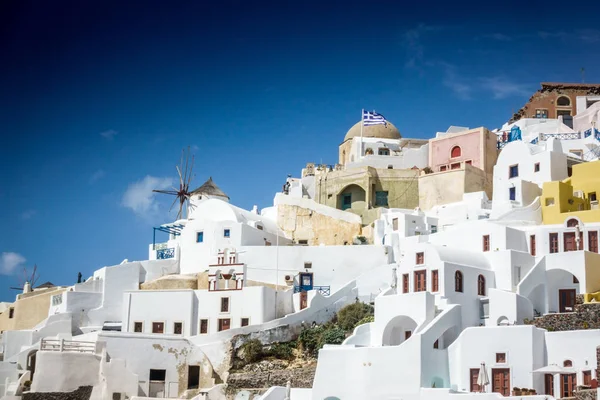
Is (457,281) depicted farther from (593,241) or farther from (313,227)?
(313,227)

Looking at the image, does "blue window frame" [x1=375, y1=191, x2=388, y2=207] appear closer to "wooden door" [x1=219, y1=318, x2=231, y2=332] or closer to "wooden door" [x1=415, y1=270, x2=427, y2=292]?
"wooden door" [x1=219, y1=318, x2=231, y2=332]

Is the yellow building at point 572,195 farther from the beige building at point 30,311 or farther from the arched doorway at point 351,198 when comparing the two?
the beige building at point 30,311

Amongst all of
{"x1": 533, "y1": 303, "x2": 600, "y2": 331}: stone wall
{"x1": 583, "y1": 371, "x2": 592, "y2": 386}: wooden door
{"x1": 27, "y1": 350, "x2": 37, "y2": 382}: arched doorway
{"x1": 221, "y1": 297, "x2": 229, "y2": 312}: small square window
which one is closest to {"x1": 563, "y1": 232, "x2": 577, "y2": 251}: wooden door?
{"x1": 533, "y1": 303, "x2": 600, "y2": 331}: stone wall

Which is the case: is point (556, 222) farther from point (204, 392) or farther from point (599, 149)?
point (204, 392)

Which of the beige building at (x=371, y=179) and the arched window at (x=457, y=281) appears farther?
the beige building at (x=371, y=179)

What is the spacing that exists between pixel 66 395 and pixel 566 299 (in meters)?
25.8

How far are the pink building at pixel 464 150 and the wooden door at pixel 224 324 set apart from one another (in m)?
18.6

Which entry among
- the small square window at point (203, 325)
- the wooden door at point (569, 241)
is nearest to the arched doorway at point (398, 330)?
the wooden door at point (569, 241)

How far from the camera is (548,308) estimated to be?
43.3 m

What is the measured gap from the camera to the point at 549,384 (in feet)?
122

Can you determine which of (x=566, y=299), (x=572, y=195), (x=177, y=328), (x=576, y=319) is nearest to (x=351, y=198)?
(x=572, y=195)

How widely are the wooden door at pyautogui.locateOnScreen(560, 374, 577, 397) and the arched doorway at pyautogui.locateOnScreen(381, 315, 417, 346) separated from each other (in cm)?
789

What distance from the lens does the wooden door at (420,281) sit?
142 feet

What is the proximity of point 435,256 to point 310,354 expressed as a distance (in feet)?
28.1
